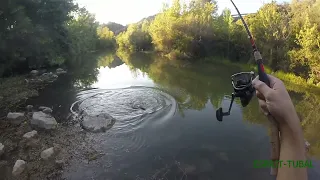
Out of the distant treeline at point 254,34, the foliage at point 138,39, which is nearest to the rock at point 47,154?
the distant treeline at point 254,34

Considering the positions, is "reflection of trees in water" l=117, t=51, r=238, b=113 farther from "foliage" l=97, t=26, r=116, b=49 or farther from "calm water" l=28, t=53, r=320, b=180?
"foliage" l=97, t=26, r=116, b=49

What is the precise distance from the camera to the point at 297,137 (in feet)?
4.54

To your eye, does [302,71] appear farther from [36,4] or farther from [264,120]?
[36,4]

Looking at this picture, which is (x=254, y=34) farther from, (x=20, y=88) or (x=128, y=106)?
(x=20, y=88)

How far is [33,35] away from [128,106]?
15.2 meters

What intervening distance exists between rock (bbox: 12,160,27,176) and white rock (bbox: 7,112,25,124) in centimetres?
388

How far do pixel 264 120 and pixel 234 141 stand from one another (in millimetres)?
2810

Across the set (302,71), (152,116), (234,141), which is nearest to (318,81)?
(302,71)

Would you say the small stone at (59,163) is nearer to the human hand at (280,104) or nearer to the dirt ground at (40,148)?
the dirt ground at (40,148)

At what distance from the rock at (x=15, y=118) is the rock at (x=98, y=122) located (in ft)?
9.45

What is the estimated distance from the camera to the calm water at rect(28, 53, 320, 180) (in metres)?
7.58

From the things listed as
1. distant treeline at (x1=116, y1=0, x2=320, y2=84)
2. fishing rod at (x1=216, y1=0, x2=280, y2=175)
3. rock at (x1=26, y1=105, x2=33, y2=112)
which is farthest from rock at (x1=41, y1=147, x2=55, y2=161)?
distant treeline at (x1=116, y1=0, x2=320, y2=84)

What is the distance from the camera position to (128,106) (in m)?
13.0

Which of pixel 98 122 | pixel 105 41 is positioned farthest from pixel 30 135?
pixel 105 41
